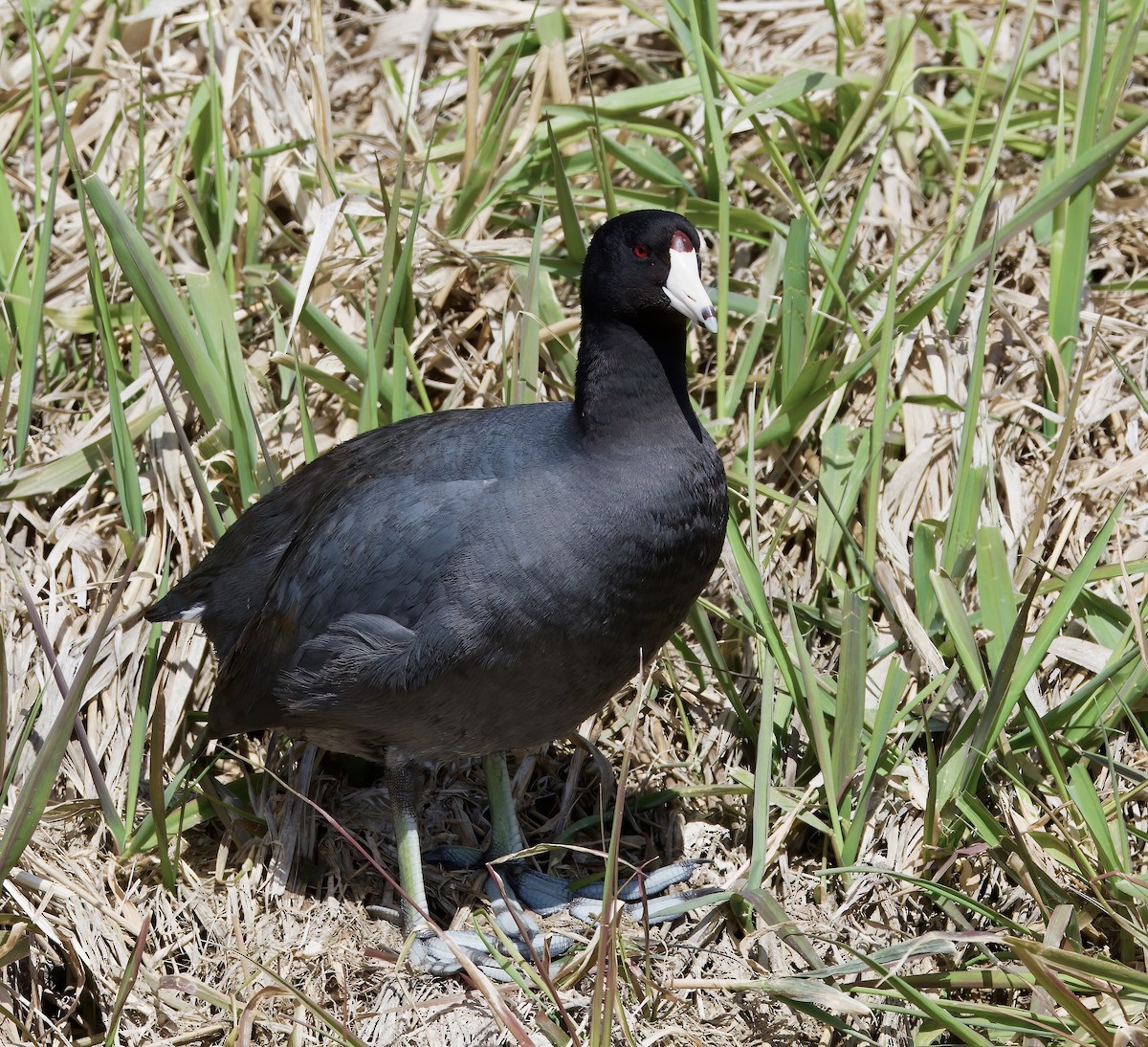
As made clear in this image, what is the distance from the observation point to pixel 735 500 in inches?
125

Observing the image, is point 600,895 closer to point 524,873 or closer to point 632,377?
point 524,873

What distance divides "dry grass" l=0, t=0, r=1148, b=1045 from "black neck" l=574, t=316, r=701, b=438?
0.29 m

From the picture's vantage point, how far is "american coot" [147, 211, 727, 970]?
251cm

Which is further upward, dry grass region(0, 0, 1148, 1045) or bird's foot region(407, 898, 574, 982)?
dry grass region(0, 0, 1148, 1045)

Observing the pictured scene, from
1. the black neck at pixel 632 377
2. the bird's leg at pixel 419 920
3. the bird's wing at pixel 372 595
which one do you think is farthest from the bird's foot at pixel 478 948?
the black neck at pixel 632 377

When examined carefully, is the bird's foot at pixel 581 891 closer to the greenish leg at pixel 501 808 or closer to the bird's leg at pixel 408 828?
the greenish leg at pixel 501 808

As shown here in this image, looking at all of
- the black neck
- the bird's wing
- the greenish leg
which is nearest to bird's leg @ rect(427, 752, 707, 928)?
the greenish leg

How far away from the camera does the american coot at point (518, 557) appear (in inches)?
99.0

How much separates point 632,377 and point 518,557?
40 cm

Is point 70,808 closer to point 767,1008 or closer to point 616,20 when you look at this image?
point 767,1008

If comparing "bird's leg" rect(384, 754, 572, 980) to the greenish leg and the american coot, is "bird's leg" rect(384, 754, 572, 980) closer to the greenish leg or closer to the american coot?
the american coot

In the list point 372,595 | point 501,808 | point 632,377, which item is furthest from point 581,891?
Result: point 632,377

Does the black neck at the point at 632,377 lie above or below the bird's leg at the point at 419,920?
above

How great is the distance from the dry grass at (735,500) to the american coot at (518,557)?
26cm
